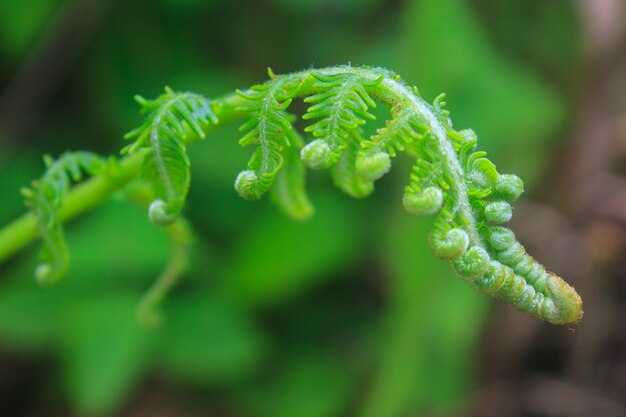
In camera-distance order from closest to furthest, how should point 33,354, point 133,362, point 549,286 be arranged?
point 549,286
point 133,362
point 33,354

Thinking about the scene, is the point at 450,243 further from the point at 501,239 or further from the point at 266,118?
the point at 266,118

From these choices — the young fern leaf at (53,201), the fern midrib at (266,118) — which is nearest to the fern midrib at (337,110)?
the fern midrib at (266,118)

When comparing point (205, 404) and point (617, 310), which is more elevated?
point (617, 310)

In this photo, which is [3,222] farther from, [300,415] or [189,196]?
[300,415]

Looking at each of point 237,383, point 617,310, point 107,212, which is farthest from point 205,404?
point 617,310

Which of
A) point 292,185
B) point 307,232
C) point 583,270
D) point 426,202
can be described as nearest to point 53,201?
point 292,185

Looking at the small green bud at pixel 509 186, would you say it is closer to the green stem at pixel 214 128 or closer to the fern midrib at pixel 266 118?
the green stem at pixel 214 128
